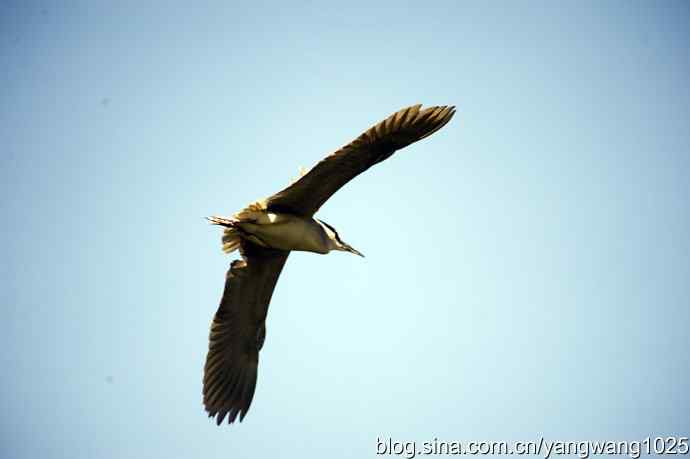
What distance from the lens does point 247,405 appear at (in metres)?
10.0

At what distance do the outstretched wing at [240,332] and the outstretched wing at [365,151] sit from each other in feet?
4.43

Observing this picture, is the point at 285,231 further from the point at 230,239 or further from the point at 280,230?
the point at 230,239

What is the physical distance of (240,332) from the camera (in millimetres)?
9898

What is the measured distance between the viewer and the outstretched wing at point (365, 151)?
295 inches

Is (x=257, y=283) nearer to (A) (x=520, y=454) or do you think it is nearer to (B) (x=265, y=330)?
(B) (x=265, y=330)

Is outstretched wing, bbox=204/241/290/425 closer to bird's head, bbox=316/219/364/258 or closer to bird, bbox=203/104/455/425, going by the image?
bird, bbox=203/104/455/425

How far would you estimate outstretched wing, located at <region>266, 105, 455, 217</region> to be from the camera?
295 inches

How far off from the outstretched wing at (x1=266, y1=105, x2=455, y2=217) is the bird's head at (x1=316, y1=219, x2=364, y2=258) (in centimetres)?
69

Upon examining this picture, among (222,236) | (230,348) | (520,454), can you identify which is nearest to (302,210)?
(222,236)

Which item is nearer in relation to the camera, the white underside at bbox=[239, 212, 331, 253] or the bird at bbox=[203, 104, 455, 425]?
the bird at bbox=[203, 104, 455, 425]

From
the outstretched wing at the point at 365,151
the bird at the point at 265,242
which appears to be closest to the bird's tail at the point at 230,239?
the bird at the point at 265,242

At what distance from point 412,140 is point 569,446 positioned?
5.67 metres

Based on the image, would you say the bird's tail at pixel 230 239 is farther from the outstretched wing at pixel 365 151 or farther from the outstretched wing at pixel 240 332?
the outstretched wing at pixel 365 151

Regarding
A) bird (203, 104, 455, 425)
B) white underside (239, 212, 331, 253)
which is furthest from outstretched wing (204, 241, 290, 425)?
white underside (239, 212, 331, 253)
